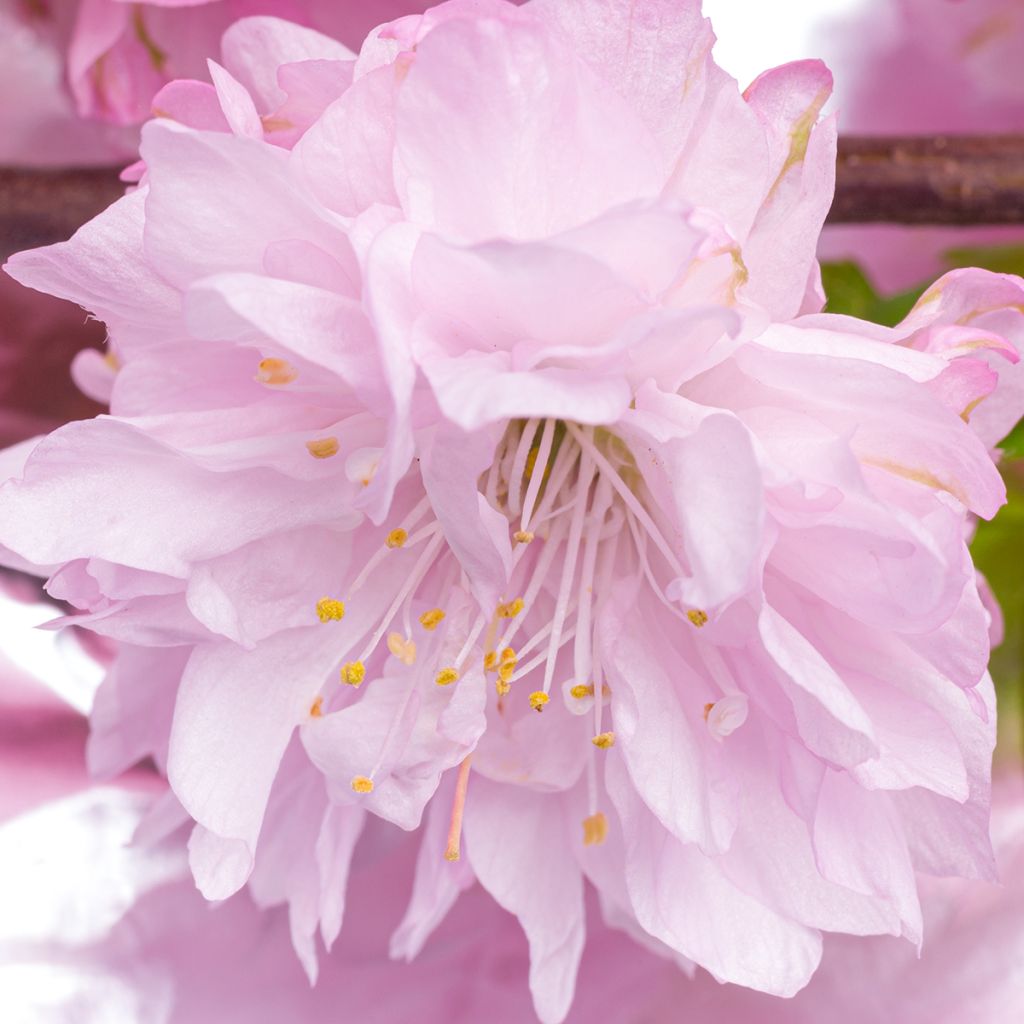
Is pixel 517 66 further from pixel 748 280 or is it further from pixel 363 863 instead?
pixel 363 863

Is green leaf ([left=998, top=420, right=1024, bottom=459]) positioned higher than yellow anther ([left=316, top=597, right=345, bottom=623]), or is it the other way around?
yellow anther ([left=316, top=597, right=345, bottom=623])

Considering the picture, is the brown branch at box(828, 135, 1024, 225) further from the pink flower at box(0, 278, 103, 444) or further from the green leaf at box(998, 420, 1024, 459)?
the pink flower at box(0, 278, 103, 444)

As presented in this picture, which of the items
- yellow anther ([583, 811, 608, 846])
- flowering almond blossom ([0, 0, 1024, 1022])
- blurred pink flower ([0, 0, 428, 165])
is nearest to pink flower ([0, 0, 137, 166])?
blurred pink flower ([0, 0, 428, 165])

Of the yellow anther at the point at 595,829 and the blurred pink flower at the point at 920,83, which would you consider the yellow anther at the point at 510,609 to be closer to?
the yellow anther at the point at 595,829

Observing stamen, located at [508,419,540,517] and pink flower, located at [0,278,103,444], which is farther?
pink flower, located at [0,278,103,444]

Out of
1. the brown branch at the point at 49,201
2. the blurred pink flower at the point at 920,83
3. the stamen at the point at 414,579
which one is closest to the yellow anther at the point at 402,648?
the stamen at the point at 414,579

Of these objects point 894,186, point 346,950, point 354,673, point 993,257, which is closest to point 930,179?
point 894,186

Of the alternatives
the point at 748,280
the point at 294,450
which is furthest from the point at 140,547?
the point at 748,280
